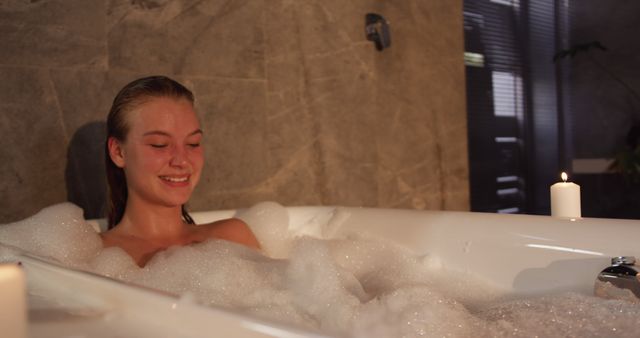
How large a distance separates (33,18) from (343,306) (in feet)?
3.68

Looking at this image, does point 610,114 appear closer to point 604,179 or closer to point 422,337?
point 604,179

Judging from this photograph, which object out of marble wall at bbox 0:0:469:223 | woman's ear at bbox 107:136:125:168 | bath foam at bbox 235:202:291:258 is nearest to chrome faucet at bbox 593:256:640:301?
bath foam at bbox 235:202:291:258

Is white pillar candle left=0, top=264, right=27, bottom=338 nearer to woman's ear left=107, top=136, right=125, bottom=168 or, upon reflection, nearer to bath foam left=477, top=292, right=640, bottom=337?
bath foam left=477, top=292, right=640, bottom=337

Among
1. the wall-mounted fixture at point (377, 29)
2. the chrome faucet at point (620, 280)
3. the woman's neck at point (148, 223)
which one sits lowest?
the chrome faucet at point (620, 280)

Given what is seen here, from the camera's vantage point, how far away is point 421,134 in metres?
2.83

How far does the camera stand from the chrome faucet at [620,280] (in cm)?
116

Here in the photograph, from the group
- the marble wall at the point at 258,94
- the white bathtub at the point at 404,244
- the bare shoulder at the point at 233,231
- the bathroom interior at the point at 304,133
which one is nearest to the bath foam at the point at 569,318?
the bathroom interior at the point at 304,133

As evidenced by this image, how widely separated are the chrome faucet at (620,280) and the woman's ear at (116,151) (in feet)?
3.54

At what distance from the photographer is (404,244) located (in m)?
1.64

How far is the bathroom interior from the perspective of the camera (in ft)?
3.99

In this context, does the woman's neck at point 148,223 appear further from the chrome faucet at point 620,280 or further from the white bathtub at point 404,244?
the chrome faucet at point 620,280

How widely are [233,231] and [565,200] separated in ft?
2.70

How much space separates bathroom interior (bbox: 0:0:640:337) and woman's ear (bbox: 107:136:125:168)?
21cm

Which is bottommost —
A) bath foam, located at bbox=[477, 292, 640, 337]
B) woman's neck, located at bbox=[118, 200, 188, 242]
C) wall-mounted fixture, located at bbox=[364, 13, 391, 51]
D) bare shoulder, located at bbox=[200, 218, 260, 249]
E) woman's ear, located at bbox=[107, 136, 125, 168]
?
bath foam, located at bbox=[477, 292, 640, 337]
